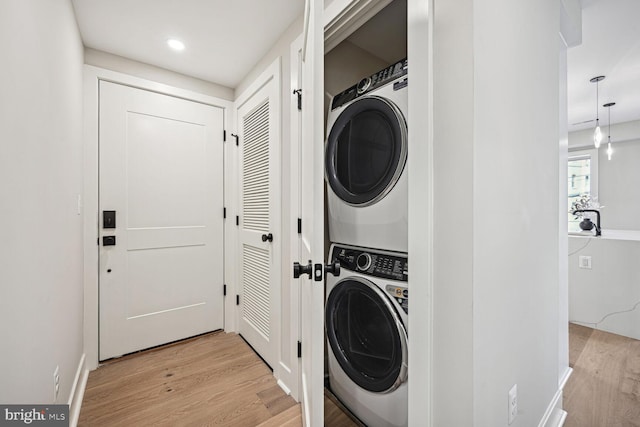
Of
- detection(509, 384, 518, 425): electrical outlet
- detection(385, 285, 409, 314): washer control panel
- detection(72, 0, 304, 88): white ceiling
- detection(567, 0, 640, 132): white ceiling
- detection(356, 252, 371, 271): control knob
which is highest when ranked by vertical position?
detection(567, 0, 640, 132): white ceiling

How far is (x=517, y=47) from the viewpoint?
1036 millimetres

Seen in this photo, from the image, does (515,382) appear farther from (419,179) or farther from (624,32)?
(624,32)

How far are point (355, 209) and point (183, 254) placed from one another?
5.85 ft

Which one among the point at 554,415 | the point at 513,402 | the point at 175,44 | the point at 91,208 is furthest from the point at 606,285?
the point at 91,208

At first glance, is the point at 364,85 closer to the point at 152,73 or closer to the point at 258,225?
the point at 258,225

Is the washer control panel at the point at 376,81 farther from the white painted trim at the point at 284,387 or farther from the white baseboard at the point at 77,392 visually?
the white baseboard at the point at 77,392

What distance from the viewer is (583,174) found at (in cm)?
465

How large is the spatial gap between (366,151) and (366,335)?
37.7 inches

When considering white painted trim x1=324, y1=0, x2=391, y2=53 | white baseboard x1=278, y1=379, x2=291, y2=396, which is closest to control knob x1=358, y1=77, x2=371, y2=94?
white painted trim x1=324, y1=0, x2=391, y2=53

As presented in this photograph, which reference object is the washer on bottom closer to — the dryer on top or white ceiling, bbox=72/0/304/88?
the dryer on top

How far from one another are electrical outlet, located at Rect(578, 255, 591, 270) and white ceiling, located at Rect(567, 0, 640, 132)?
178cm

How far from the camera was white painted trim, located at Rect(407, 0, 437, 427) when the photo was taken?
840mm

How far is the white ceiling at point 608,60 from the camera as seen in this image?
5.95ft

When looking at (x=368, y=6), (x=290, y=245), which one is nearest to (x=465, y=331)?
(x=290, y=245)
